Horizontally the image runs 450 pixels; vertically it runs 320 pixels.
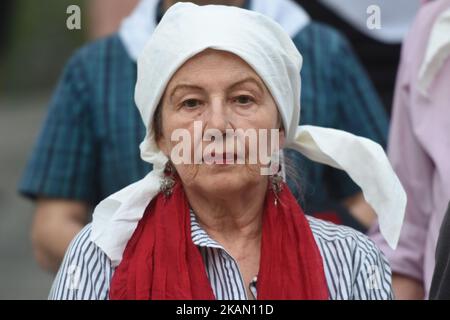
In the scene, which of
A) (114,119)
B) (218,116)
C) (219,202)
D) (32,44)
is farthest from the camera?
(32,44)

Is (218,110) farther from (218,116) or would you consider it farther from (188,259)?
(188,259)

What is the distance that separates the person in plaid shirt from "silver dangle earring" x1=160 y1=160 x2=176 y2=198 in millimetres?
892

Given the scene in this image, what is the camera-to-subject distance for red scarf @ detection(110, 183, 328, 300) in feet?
9.22

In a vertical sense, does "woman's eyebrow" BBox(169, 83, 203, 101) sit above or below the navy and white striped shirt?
above

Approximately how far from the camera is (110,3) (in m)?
5.00

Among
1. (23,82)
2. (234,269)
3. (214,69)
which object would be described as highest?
(23,82)

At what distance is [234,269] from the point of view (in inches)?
114

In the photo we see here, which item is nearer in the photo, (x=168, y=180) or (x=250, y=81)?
(x=250, y=81)

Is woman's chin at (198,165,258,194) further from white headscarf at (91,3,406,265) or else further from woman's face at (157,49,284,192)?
white headscarf at (91,3,406,265)

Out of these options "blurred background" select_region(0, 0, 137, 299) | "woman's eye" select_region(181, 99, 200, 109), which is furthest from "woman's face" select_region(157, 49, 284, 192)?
"blurred background" select_region(0, 0, 137, 299)

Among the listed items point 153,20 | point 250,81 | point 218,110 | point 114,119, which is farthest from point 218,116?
point 153,20

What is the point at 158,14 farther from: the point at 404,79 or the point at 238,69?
the point at 238,69

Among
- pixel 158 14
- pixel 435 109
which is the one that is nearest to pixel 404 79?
pixel 435 109

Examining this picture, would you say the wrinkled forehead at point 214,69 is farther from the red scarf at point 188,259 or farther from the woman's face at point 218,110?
the red scarf at point 188,259
